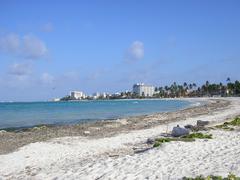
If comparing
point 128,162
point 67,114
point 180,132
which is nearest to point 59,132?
point 180,132

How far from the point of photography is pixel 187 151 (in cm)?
1288

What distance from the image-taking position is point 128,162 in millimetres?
11625

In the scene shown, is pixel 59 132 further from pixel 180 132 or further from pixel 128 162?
pixel 128 162

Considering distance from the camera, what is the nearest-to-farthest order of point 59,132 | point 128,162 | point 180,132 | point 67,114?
point 128,162, point 180,132, point 59,132, point 67,114

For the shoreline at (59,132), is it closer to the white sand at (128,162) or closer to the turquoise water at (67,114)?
the white sand at (128,162)

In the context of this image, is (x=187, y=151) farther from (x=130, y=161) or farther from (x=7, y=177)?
(x=7, y=177)

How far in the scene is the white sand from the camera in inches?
404

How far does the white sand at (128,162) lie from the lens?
1027 centimetres

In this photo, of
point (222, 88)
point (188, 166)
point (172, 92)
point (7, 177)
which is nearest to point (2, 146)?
point (7, 177)

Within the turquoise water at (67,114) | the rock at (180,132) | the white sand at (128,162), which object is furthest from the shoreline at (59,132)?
the turquoise water at (67,114)

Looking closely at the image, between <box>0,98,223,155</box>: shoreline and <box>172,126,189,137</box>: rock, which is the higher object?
<box>172,126,189,137</box>: rock

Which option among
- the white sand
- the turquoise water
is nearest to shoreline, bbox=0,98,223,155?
the white sand

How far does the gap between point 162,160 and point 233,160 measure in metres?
2.09

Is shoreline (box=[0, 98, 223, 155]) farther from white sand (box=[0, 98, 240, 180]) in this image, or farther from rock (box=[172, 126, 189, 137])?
rock (box=[172, 126, 189, 137])
